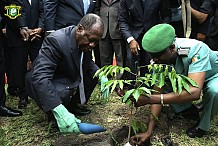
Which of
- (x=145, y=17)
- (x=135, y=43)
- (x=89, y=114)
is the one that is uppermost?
(x=145, y=17)

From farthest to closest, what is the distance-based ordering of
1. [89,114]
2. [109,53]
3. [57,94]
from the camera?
[109,53], [89,114], [57,94]

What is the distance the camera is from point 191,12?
4.01m

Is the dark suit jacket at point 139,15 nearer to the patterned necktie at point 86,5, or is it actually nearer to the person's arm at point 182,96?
the patterned necktie at point 86,5

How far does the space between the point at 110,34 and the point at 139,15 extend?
1.86 ft

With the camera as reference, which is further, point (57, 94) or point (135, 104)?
point (57, 94)

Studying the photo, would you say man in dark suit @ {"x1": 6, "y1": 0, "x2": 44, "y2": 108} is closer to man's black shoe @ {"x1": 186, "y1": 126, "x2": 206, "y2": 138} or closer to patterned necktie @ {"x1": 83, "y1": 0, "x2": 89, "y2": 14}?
patterned necktie @ {"x1": 83, "y1": 0, "x2": 89, "y2": 14}

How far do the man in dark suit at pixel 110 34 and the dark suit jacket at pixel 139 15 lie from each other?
0.24 m

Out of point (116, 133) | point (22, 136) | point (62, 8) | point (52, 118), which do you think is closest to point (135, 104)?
point (116, 133)

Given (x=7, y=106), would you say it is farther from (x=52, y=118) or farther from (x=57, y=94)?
(x=57, y=94)

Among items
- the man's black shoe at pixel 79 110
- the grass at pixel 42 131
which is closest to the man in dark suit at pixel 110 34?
the man's black shoe at pixel 79 110

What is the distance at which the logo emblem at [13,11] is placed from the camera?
11.9ft

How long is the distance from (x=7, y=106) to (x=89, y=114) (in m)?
1.00

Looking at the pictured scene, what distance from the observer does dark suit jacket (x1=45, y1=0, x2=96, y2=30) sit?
3.84 metres

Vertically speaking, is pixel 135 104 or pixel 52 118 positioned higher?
pixel 135 104
